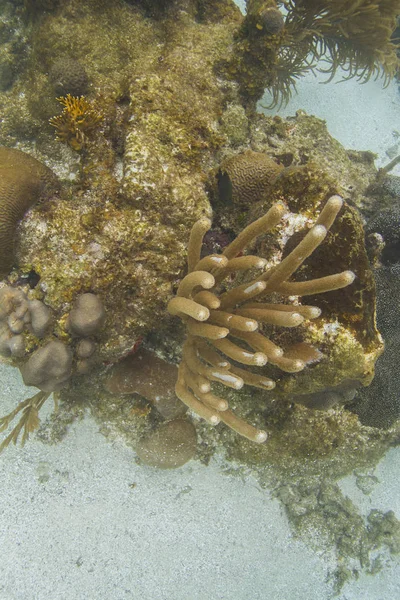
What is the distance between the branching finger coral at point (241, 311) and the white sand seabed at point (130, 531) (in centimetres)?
187

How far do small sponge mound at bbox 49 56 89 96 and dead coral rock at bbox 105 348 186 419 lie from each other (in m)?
2.44

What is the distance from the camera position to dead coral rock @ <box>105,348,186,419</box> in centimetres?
360

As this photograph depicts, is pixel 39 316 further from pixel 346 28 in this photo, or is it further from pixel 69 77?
pixel 346 28

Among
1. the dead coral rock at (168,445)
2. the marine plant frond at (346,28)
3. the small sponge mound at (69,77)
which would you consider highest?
the marine plant frond at (346,28)

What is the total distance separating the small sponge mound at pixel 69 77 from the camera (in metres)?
3.49

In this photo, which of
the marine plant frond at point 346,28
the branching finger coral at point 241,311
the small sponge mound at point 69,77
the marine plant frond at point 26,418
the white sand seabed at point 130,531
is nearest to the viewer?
the branching finger coral at point 241,311

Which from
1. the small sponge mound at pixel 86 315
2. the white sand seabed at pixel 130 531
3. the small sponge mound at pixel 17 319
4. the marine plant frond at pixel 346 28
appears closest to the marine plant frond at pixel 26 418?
the white sand seabed at pixel 130 531

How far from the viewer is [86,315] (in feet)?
9.59

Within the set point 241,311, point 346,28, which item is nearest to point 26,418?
point 241,311

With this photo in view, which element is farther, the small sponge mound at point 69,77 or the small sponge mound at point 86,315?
the small sponge mound at point 69,77

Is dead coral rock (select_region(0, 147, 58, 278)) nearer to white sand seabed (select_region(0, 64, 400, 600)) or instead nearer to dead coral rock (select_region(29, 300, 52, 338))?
dead coral rock (select_region(29, 300, 52, 338))

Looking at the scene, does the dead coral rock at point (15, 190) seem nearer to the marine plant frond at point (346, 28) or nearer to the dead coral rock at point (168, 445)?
the dead coral rock at point (168, 445)

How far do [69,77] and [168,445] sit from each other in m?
3.55

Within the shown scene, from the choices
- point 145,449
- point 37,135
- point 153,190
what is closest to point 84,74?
point 37,135
